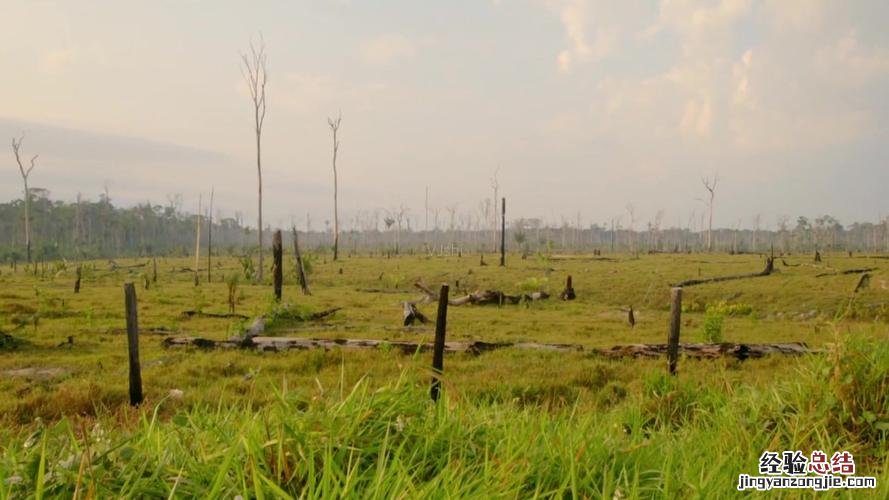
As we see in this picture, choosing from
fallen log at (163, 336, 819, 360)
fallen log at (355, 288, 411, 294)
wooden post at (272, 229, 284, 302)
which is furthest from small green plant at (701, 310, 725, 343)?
fallen log at (355, 288, 411, 294)

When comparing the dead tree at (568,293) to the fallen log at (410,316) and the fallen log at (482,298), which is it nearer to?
the fallen log at (482,298)

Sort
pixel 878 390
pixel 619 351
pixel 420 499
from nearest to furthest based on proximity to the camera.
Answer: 1. pixel 420 499
2. pixel 878 390
3. pixel 619 351

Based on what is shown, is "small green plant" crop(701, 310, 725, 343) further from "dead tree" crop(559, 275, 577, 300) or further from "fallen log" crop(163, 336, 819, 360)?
"dead tree" crop(559, 275, 577, 300)

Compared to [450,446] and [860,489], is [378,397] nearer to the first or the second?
[450,446]

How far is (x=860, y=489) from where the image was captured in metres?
3.22

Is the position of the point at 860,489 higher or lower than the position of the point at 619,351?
higher

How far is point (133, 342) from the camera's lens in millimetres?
7953

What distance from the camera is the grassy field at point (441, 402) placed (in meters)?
2.36

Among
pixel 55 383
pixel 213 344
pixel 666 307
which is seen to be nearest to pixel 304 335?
pixel 213 344

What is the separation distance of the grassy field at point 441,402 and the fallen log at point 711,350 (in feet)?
1.30

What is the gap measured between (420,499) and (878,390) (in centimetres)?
420

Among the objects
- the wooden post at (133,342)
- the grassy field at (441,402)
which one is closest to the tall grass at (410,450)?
the grassy field at (441,402)

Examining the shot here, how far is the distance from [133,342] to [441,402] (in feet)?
20.9

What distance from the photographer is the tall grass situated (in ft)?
7.09
